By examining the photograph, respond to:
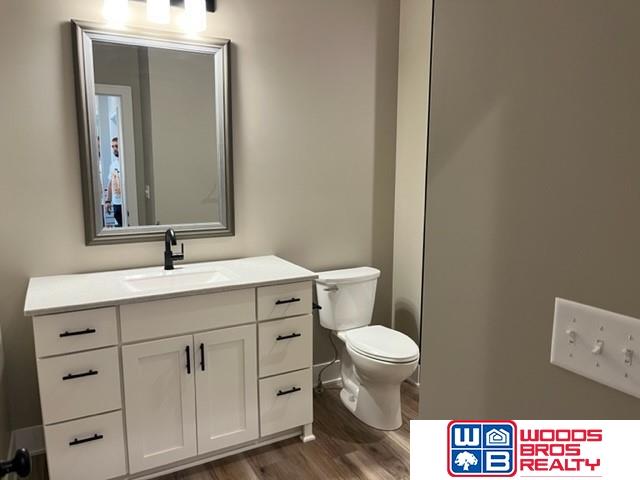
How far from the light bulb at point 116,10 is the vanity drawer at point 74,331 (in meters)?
1.34

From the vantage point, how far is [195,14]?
239cm

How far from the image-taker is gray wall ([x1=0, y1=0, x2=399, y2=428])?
2.20m

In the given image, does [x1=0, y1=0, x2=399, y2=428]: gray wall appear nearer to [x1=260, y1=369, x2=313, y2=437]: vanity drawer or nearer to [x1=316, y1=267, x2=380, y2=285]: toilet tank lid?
[x1=316, y1=267, x2=380, y2=285]: toilet tank lid

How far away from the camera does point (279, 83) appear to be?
2717mm

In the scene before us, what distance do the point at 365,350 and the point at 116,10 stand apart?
1996 millimetres

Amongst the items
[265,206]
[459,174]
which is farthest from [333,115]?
[459,174]

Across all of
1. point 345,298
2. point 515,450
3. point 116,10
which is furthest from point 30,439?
point 515,450

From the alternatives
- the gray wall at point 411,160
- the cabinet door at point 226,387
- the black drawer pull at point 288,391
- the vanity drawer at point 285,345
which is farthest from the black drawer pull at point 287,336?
the gray wall at point 411,160

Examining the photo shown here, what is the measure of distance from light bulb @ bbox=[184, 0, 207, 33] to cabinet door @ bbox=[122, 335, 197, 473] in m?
1.50

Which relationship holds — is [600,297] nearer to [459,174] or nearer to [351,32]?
[459,174]

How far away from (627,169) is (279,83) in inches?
88.3

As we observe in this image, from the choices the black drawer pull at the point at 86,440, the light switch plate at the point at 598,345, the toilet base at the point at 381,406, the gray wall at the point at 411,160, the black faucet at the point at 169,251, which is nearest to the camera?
the light switch plate at the point at 598,345

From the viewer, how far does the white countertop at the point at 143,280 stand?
1.91 meters

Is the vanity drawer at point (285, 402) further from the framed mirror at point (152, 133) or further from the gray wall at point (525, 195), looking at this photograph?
Answer: the gray wall at point (525, 195)
